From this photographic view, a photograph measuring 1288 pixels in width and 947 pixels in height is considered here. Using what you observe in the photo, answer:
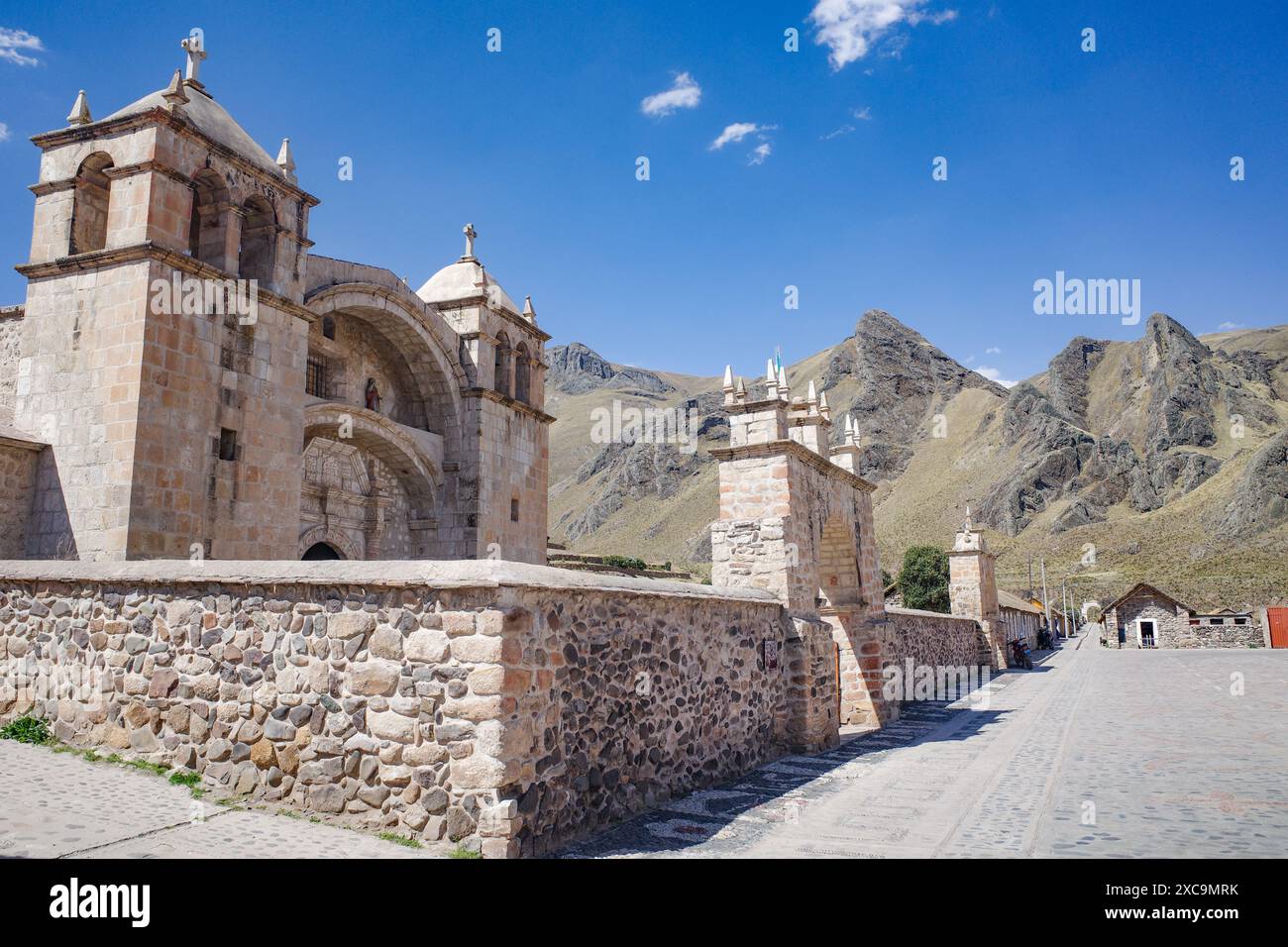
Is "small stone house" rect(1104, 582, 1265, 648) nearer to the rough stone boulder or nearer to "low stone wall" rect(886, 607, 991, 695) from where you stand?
the rough stone boulder

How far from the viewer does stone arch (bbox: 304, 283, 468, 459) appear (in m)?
15.9

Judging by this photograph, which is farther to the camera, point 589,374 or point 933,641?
point 589,374


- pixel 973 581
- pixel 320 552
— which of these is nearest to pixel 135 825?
pixel 320 552

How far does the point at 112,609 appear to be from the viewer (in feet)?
23.9

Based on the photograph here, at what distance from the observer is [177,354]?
11289mm

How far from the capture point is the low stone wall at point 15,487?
10.8m

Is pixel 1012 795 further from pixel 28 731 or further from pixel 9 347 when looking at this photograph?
pixel 9 347

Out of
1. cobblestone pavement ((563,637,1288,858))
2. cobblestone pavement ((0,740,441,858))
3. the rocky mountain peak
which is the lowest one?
cobblestone pavement ((563,637,1288,858))

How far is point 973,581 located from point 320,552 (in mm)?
22232

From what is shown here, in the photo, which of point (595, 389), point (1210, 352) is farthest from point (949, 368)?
point (595, 389)

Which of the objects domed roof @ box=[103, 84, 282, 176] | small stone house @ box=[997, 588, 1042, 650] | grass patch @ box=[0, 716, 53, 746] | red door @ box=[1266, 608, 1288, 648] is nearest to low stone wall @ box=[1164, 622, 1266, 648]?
red door @ box=[1266, 608, 1288, 648]

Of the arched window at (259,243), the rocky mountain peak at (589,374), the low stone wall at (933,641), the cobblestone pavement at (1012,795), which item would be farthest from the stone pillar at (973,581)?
the rocky mountain peak at (589,374)

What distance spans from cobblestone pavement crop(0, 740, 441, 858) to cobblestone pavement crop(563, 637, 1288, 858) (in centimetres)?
188
